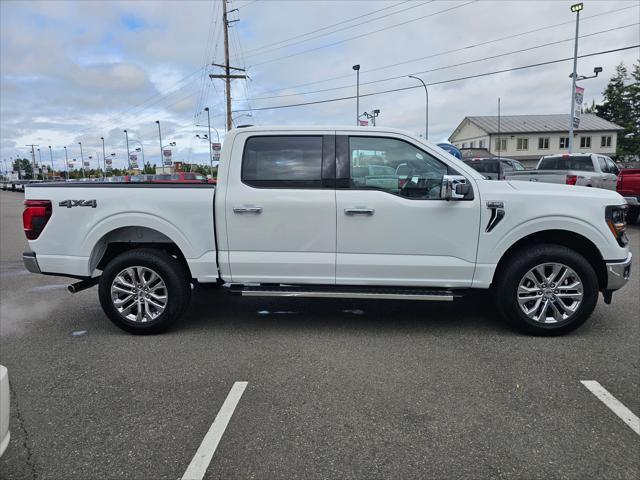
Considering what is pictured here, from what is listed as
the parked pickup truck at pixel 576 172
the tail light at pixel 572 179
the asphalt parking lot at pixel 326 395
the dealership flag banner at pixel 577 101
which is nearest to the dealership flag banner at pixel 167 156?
the dealership flag banner at pixel 577 101

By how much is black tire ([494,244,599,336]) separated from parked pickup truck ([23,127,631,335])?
0.01 m

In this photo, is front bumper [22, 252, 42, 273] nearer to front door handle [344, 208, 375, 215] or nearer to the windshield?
front door handle [344, 208, 375, 215]

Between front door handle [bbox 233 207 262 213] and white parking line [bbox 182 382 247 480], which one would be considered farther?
front door handle [bbox 233 207 262 213]

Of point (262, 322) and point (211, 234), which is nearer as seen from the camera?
point (211, 234)

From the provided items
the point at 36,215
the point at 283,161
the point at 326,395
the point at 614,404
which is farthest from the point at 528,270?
the point at 36,215

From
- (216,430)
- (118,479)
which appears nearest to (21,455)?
(118,479)

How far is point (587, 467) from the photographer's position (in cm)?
252

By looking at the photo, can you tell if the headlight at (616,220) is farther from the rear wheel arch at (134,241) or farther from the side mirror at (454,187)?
the rear wheel arch at (134,241)

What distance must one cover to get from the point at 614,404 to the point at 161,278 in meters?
3.93

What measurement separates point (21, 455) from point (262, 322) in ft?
8.58

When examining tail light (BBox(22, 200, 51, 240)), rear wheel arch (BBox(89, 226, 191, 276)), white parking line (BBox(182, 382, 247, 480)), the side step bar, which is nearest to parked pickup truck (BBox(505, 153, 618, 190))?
the side step bar

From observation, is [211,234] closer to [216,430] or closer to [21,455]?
[216,430]

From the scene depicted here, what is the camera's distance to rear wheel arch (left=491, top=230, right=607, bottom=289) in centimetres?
443

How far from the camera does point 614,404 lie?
319 centimetres
